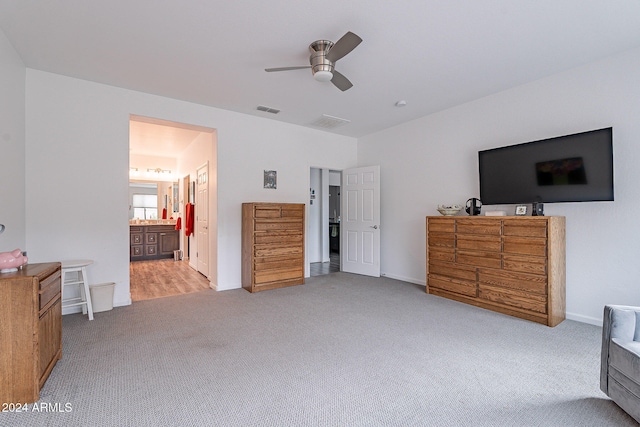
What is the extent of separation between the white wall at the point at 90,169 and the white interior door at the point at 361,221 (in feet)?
7.82

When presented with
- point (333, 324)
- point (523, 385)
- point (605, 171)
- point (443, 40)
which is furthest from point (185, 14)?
point (605, 171)

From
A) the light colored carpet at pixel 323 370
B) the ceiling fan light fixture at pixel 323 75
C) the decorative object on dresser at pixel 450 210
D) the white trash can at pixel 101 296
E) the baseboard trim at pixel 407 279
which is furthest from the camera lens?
the baseboard trim at pixel 407 279

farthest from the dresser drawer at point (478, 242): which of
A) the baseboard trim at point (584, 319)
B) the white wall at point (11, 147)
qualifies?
the white wall at point (11, 147)

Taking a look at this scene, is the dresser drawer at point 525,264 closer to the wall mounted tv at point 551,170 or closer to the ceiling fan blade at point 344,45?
the wall mounted tv at point 551,170

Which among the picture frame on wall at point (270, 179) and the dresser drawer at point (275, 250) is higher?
the picture frame on wall at point (270, 179)

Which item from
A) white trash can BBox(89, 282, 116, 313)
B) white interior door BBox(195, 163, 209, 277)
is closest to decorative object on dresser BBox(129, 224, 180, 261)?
white interior door BBox(195, 163, 209, 277)

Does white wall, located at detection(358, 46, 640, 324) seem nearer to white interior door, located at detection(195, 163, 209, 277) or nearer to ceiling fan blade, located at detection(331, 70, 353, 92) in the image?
ceiling fan blade, located at detection(331, 70, 353, 92)

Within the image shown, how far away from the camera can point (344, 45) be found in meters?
2.37

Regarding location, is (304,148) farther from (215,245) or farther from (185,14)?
(185,14)

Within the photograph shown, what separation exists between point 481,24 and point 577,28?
0.87 m

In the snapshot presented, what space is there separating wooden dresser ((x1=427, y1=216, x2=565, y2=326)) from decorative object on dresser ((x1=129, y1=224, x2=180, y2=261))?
262 inches

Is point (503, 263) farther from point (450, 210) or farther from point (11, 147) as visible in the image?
point (11, 147)

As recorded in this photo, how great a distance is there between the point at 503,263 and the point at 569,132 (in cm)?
163

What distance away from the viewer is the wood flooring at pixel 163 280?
4.43 m
